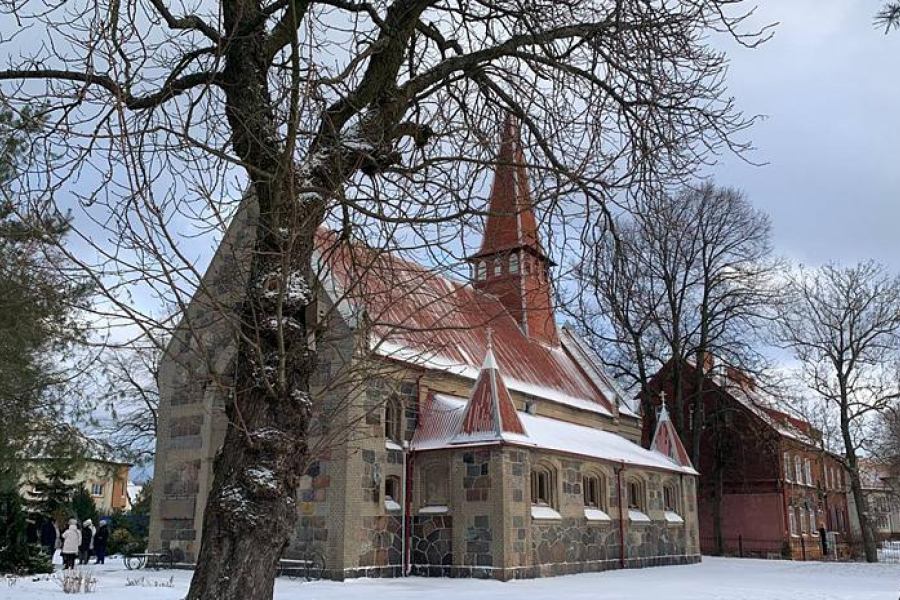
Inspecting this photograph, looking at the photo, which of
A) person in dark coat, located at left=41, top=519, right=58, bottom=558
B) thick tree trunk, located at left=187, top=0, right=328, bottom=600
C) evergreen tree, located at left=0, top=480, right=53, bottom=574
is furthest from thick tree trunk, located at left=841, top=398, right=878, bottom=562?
thick tree trunk, located at left=187, top=0, right=328, bottom=600

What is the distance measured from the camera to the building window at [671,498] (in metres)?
25.6

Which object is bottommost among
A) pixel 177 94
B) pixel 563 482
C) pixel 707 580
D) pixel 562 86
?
pixel 707 580

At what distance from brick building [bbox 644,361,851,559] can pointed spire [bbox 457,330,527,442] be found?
16633 millimetres

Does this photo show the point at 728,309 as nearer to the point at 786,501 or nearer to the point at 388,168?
the point at 786,501

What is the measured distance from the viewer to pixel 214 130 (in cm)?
637

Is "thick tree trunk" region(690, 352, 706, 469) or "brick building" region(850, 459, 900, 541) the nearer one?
"thick tree trunk" region(690, 352, 706, 469)

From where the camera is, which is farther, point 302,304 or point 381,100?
point 381,100

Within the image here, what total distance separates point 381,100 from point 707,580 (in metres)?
15.2

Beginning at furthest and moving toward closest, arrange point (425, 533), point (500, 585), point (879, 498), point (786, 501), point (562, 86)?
point (879, 498) < point (786, 501) < point (425, 533) < point (500, 585) < point (562, 86)

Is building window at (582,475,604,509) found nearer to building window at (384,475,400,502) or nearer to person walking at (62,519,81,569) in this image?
building window at (384,475,400,502)

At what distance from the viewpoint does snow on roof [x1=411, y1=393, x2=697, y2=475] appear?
18.3m

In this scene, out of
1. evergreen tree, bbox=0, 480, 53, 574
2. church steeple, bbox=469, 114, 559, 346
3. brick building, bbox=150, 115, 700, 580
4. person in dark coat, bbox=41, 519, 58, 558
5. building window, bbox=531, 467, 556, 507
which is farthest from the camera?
person in dark coat, bbox=41, 519, 58, 558

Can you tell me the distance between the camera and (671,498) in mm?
25875

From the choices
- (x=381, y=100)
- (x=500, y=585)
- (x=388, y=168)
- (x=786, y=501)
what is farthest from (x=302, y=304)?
(x=786, y=501)
